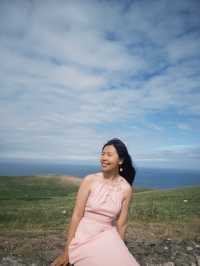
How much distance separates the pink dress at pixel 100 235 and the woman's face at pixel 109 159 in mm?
307

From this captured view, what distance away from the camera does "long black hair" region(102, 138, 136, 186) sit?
5.81 m

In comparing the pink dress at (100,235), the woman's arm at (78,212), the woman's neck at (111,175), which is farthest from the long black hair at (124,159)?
the woman's arm at (78,212)

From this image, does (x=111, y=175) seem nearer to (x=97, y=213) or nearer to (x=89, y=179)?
(x=89, y=179)

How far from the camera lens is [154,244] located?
11.0m

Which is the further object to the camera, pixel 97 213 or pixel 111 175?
pixel 111 175

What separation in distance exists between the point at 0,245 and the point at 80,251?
20.4ft

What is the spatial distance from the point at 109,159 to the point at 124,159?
0.38 m

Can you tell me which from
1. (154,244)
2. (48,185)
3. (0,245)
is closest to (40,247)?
(0,245)

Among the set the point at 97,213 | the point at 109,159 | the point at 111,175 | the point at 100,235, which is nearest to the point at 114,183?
the point at 111,175

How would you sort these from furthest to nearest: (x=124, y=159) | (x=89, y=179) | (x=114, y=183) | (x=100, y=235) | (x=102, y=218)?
(x=124, y=159)
(x=114, y=183)
(x=89, y=179)
(x=102, y=218)
(x=100, y=235)

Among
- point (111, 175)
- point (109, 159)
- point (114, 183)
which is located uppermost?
point (109, 159)

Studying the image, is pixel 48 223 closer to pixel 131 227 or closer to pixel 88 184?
pixel 131 227

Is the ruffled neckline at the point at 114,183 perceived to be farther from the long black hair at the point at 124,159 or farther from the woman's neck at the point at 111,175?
the long black hair at the point at 124,159

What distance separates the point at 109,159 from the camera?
5699 millimetres
